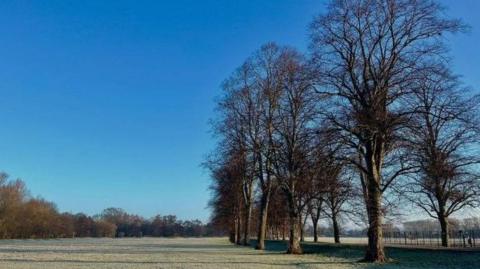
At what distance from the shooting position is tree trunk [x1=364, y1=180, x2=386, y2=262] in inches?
1037

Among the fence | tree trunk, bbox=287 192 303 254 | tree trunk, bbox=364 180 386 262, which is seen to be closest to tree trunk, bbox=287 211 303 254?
tree trunk, bbox=287 192 303 254

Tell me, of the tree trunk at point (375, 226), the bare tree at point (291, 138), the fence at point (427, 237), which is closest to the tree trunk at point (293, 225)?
the bare tree at point (291, 138)

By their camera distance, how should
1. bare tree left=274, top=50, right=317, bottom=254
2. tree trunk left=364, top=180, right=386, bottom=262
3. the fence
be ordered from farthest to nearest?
the fence
bare tree left=274, top=50, right=317, bottom=254
tree trunk left=364, top=180, right=386, bottom=262

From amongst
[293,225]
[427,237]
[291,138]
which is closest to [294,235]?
[293,225]

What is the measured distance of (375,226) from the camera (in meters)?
26.4

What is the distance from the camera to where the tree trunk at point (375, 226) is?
1037 inches

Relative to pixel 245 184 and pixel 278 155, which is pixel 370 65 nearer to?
pixel 278 155

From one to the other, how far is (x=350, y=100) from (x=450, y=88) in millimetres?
5249

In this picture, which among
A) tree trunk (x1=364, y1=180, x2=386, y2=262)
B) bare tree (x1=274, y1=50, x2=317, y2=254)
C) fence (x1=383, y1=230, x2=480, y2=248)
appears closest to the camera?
tree trunk (x1=364, y1=180, x2=386, y2=262)

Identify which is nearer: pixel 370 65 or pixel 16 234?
pixel 370 65

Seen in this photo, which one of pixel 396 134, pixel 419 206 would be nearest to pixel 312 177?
pixel 396 134

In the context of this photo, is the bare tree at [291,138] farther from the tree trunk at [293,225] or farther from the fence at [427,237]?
the fence at [427,237]

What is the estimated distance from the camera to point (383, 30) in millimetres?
27188

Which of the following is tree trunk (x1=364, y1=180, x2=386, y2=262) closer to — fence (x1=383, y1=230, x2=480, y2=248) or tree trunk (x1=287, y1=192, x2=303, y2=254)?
tree trunk (x1=287, y1=192, x2=303, y2=254)
